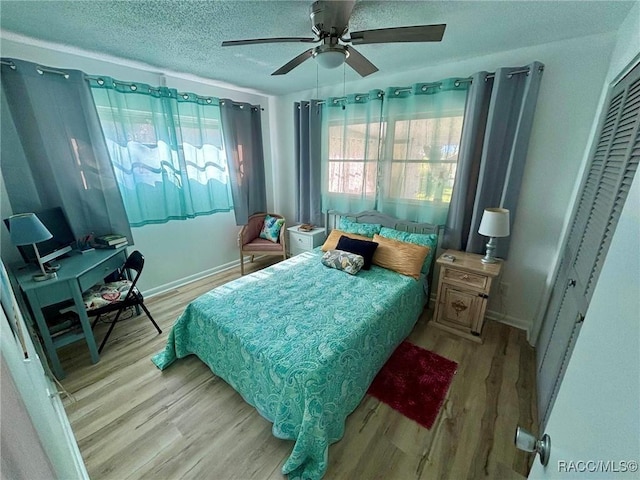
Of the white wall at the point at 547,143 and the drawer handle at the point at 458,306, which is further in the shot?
the drawer handle at the point at 458,306

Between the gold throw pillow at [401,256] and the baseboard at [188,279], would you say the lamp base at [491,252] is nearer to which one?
the gold throw pillow at [401,256]

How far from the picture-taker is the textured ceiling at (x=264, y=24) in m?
1.48

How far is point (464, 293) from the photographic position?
2271 mm

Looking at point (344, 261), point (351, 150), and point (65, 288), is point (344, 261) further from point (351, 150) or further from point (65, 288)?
point (65, 288)

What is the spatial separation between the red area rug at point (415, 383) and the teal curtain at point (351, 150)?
5.48 ft

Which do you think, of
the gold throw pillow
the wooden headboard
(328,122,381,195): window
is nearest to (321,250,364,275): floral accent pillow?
the gold throw pillow

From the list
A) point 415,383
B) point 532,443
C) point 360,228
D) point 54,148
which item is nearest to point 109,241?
point 54,148

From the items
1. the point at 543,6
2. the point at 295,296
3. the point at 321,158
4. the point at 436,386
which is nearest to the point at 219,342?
the point at 295,296

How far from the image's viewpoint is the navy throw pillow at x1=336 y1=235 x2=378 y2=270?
8.23 feet

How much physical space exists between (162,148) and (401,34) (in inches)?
100

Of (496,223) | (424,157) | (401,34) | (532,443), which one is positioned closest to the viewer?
(532,443)

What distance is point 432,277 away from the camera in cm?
276

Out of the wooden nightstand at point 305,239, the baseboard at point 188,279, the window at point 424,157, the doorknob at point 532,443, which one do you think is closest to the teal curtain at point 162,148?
the baseboard at point 188,279

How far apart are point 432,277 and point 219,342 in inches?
84.3
